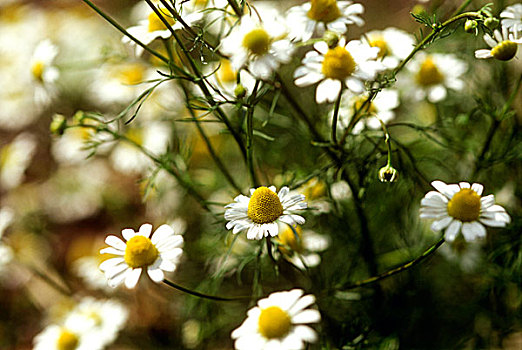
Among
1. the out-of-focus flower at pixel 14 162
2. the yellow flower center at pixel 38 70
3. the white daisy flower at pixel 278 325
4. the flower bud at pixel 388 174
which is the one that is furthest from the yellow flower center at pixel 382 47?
the out-of-focus flower at pixel 14 162

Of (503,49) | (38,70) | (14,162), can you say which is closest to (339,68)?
(503,49)

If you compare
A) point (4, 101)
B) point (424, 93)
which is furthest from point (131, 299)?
point (424, 93)

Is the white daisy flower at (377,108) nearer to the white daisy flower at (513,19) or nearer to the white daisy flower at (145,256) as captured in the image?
the white daisy flower at (513,19)

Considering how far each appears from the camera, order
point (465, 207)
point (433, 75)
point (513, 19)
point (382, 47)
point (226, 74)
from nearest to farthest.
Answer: point (465, 207)
point (513, 19)
point (382, 47)
point (433, 75)
point (226, 74)

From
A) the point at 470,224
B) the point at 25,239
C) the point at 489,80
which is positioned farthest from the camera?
the point at 25,239

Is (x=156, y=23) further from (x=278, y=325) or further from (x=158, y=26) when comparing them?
(x=278, y=325)

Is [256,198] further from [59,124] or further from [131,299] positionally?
[131,299]
